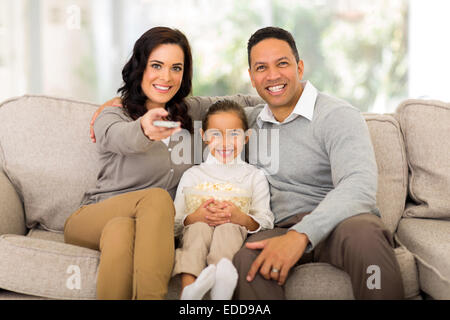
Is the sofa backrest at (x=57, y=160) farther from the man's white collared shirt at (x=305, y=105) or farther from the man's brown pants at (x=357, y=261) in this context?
the man's brown pants at (x=357, y=261)

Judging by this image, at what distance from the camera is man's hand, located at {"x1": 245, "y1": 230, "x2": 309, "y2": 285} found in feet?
4.23

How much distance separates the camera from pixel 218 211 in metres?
1.57

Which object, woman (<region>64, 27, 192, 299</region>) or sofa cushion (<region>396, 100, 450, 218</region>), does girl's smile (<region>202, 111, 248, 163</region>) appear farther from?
sofa cushion (<region>396, 100, 450, 218</region>)

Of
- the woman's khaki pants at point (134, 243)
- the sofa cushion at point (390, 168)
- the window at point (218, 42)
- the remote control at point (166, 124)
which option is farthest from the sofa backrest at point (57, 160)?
the window at point (218, 42)

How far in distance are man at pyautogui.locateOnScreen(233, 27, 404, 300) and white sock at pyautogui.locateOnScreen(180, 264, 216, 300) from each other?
10 cm

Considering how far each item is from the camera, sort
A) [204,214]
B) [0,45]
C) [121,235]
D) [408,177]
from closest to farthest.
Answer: [121,235]
[204,214]
[408,177]
[0,45]

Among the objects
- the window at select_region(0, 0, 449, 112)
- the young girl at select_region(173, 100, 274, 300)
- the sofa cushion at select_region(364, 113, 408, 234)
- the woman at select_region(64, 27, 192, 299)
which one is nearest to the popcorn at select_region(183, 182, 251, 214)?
the young girl at select_region(173, 100, 274, 300)

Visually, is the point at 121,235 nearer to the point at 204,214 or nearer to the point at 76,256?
the point at 76,256

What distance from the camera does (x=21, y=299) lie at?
1.42 m

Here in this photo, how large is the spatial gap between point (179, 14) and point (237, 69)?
710 millimetres

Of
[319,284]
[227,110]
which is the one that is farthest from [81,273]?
[227,110]

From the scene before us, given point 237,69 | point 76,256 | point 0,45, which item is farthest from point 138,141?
point 0,45

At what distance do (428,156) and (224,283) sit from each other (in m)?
1.04
